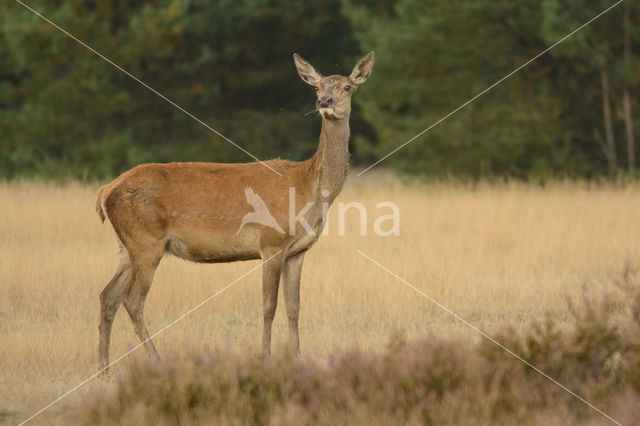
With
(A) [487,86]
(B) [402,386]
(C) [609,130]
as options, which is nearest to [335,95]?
(B) [402,386]

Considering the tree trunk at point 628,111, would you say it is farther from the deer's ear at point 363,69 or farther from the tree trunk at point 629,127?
the deer's ear at point 363,69

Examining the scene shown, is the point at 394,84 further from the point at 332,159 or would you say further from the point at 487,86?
the point at 332,159

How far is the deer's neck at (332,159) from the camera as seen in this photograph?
25.3ft

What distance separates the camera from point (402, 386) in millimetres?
5621

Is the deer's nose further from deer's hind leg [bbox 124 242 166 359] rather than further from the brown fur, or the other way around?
deer's hind leg [bbox 124 242 166 359]

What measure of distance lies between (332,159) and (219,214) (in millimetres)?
996

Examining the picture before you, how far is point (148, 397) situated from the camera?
5.61 m

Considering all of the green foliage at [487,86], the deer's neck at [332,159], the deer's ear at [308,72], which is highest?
the green foliage at [487,86]

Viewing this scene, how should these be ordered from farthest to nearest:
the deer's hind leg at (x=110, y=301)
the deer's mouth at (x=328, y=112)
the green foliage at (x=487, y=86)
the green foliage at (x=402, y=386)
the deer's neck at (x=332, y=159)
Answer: the green foliage at (x=487, y=86) < the deer's neck at (x=332, y=159) < the deer's mouth at (x=328, y=112) < the deer's hind leg at (x=110, y=301) < the green foliage at (x=402, y=386)

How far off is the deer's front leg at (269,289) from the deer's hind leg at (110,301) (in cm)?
106

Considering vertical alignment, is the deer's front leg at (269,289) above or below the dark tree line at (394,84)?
below

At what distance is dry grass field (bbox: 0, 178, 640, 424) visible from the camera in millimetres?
7418

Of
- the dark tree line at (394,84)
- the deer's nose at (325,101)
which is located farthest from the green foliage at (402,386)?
the dark tree line at (394,84)

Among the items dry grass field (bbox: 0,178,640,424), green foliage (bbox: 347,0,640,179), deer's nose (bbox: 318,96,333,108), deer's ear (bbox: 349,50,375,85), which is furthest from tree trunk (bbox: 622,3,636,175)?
deer's nose (bbox: 318,96,333,108)
